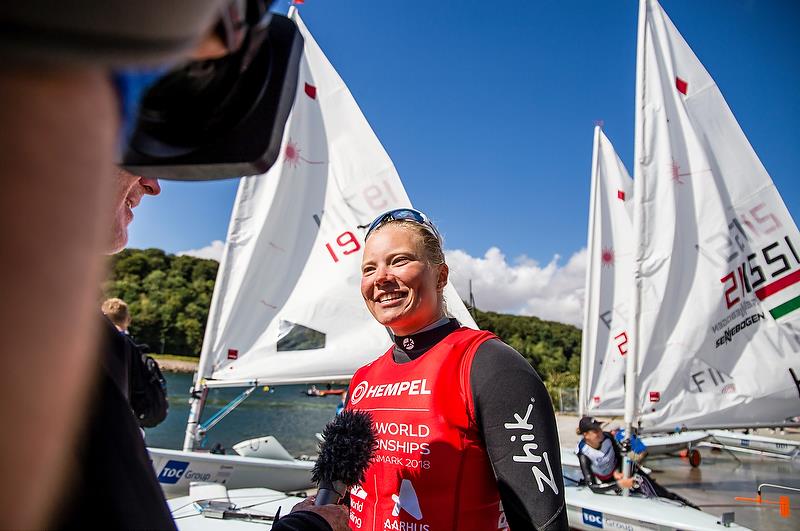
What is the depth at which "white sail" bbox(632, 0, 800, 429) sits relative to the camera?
6684 mm

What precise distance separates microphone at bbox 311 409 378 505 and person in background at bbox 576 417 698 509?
5968 millimetres

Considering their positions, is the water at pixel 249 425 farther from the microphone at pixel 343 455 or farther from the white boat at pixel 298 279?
the microphone at pixel 343 455

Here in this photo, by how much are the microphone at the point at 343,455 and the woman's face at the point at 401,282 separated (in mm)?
491

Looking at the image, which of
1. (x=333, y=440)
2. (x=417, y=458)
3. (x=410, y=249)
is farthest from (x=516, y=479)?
(x=410, y=249)

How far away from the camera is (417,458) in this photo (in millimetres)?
1479

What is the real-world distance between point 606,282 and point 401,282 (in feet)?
40.9

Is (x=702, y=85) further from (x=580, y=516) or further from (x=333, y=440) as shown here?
(x=333, y=440)

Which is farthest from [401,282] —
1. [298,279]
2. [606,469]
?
[606,469]

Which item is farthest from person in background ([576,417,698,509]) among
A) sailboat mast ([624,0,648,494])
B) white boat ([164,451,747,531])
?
white boat ([164,451,747,531])

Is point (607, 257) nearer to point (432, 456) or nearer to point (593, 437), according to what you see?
point (593, 437)

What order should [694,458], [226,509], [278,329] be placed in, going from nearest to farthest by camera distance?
[226,509] → [278,329] → [694,458]

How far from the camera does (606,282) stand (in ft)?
42.1

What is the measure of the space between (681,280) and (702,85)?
11.1 ft

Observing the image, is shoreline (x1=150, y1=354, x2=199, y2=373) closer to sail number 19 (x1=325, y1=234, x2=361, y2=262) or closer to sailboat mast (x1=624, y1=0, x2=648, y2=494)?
sail number 19 (x1=325, y1=234, x2=361, y2=262)
